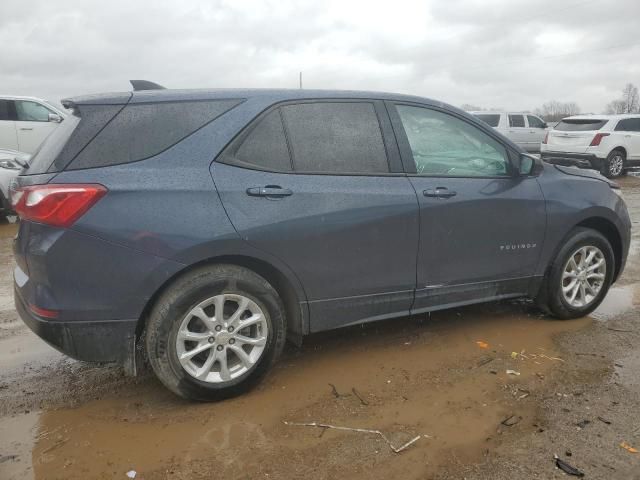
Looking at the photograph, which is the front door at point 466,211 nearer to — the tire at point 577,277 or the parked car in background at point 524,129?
the tire at point 577,277

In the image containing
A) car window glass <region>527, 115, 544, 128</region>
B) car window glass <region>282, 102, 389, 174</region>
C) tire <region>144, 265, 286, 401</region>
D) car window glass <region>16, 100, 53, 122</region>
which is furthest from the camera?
car window glass <region>527, 115, 544, 128</region>

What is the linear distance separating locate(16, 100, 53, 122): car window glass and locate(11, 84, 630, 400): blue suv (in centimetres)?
1031

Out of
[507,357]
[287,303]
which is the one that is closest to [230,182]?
[287,303]

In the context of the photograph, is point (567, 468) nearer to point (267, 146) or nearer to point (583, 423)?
point (583, 423)

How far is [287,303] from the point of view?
3229 millimetres

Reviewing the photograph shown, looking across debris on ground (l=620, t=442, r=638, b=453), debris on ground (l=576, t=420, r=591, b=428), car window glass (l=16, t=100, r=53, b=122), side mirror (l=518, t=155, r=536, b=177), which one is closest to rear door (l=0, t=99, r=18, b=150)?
car window glass (l=16, t=100, r=53, b=122)

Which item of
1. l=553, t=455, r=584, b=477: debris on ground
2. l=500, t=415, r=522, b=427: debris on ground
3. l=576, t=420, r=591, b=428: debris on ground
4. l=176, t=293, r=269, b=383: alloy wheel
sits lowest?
l=500, t=415, r=522, b=427: debris on ground

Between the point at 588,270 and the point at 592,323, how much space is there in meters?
0.42

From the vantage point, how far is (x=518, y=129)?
62.7 feet

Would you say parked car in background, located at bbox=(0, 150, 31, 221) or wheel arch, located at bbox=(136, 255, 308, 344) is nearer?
wheel arch, located at bbox=(136, 255, 308, 344)

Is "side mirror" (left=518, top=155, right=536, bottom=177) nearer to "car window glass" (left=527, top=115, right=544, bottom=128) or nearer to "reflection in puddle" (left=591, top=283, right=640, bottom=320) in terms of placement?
"reflection in puddle" (left=591, top=283, right=640, bottom=320)

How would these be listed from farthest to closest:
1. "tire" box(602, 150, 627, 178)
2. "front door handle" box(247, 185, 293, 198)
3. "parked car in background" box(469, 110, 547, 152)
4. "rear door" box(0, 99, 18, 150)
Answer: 1. "parked car in background" box(469, 110, 547, 152)
2. "tire" box(602, 150, 627, 178)
3. "rear door" box(0, 99, 18, 150)
4. "front door handle" box(247, 185, 293, 198)

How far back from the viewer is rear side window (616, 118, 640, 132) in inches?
587

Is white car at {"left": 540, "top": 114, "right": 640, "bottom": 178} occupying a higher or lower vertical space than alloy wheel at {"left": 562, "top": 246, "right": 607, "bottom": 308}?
higher
